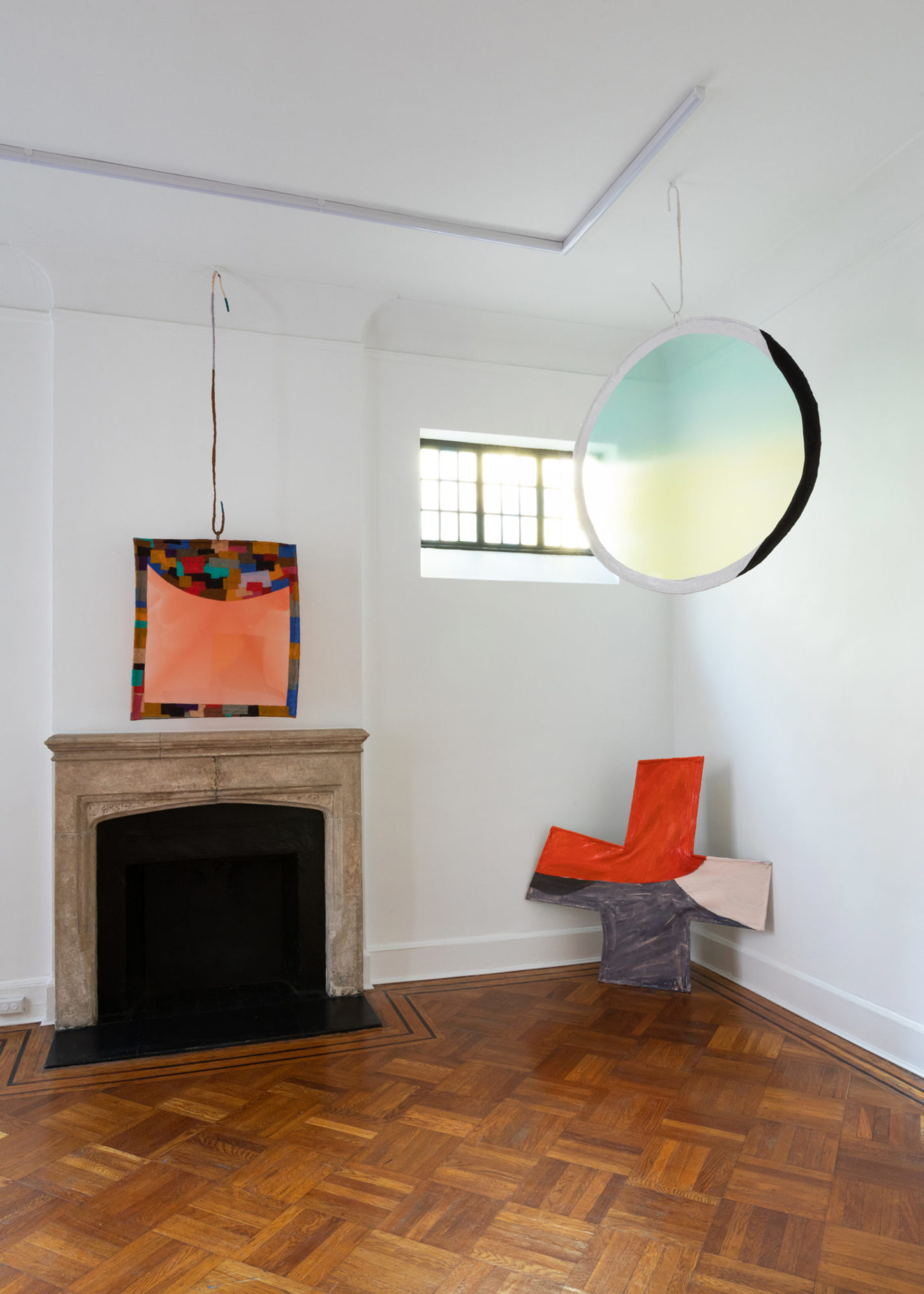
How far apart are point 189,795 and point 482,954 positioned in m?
1.60

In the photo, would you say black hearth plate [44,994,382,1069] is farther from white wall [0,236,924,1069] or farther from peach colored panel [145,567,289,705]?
peach colored panel [145,567,289,705]

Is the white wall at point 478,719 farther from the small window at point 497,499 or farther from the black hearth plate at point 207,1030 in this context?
the black hearth plate at point 207,1030

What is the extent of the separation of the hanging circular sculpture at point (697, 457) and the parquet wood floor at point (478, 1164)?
171 cm

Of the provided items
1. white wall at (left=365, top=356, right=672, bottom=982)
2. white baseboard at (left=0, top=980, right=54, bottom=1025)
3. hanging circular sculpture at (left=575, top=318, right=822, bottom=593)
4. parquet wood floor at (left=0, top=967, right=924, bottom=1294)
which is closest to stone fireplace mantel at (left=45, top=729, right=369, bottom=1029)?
white baseboard at (left=0, top=980, right=54, bottom=1025)

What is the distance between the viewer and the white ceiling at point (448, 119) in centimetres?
244

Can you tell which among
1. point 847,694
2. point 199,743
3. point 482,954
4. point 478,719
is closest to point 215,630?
point 199,743

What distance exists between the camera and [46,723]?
12.3ft

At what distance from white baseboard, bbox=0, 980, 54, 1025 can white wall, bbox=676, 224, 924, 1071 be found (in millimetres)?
2983

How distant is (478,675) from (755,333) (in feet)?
7.05

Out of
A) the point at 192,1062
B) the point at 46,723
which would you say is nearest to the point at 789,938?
the point at 192,1062

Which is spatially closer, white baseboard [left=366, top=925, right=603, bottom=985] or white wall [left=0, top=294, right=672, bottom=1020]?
white wall [left=0, top=294, right=672, bottom=1020]

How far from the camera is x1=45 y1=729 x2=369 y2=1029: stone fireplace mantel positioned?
3.57 meters

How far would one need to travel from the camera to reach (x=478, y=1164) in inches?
99.2

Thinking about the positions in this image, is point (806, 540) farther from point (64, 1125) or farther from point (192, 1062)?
point (64, 1125)
